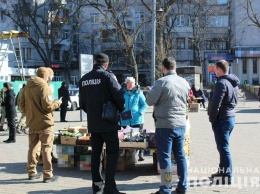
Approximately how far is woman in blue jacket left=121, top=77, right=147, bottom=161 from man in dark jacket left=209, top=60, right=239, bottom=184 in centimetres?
223

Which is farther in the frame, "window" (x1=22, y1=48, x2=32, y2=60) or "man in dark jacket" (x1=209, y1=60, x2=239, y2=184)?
"window" (x1=22, y1=48, x2=32, y2=60)

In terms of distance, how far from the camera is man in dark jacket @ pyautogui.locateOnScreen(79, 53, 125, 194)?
6266 millimetres

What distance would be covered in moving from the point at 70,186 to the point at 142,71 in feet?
185

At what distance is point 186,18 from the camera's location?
61.9 m

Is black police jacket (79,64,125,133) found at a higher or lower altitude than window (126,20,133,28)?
lower

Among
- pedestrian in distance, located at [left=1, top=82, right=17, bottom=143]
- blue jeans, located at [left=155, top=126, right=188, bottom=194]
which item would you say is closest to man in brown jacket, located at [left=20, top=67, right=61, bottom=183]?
blue jeans, located at [left=155, top=126, right=188, bottom=194]

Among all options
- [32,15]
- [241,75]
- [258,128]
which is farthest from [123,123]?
[241,75]

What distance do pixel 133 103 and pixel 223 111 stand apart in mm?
2412

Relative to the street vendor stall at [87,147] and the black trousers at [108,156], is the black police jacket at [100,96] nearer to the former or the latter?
the black trousers at [108,156]

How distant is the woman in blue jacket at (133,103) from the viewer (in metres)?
8.95

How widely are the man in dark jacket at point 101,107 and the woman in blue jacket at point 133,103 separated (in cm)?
253

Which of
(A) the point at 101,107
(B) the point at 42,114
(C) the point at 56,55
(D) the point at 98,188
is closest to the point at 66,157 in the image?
(B) the point at 42,114

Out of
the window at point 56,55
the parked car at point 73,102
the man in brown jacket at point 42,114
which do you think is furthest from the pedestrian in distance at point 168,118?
the window at point 56,55

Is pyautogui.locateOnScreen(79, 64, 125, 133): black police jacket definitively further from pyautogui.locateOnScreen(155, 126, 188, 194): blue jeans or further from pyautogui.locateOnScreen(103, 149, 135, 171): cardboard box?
pyautogui.locateOnScreen(103, 149, 135, 171): cardboard box
